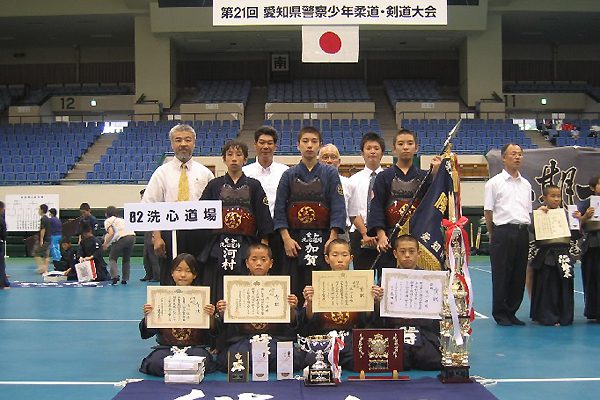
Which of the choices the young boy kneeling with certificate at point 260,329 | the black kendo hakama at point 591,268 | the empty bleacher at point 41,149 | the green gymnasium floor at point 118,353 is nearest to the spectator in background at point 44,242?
the empty bleacher at point 41,149

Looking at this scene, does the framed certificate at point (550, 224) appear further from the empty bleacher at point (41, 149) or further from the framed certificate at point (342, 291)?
the empty bleacher at point (41, 149)

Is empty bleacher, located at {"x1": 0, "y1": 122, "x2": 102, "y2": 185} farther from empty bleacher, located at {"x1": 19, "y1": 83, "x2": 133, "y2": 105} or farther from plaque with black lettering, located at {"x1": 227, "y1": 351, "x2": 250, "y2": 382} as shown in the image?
plaque with black lettering, located at {"x1": 227, "y1": 351, "x2": 250, "y2": 382}

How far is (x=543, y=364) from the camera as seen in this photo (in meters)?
4.94

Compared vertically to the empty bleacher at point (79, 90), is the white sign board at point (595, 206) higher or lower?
lower

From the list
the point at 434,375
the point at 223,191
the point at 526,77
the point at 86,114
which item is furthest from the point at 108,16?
the point at 434,375

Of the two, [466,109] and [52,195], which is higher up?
[466,109]

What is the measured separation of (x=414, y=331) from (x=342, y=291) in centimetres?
66

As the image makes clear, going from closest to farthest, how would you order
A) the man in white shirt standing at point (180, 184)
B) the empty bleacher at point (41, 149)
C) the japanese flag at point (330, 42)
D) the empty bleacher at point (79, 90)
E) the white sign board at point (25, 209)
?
the man in white shirt standing at point (180, 184)
the japanese flag at point (330, 42)
the white sign board at point (25, 209)
the empty bleacher at point (41, 149)
the empty bleacher at point (79, 90)

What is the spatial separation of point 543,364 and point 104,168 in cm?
1665

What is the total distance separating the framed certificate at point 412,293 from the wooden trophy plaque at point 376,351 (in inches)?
10.0

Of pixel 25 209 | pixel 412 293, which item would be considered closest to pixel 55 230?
pixel 25 209

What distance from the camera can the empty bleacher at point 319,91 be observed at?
2423cm

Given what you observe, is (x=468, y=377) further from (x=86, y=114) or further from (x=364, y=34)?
(x=86, y=114)

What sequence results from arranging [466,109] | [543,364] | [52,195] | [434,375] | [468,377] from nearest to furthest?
[468,377] → [434,375] → [543,364] → [52,195] → [466,109]
